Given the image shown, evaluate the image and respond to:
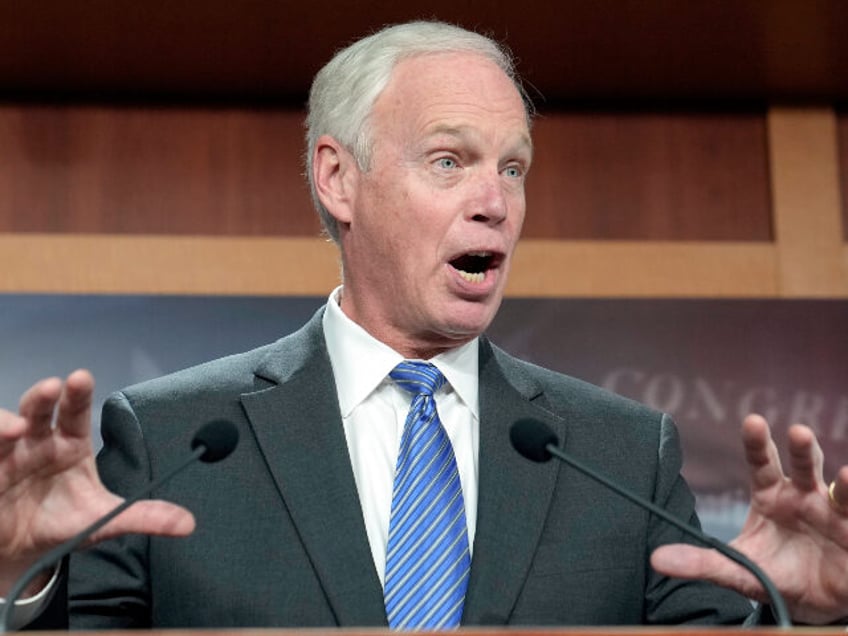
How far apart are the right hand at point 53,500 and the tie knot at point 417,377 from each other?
54 cm

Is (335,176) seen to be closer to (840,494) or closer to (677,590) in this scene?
(677,590)

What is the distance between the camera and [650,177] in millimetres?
3418

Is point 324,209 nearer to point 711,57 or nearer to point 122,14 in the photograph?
point 122,14

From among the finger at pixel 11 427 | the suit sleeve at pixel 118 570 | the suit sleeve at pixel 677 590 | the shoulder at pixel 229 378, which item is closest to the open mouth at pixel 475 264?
the shoulder at pixel 229 378

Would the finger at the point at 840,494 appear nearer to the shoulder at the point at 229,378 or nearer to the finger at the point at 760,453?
the finger at the point at 760,453

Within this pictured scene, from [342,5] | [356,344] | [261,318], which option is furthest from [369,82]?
[261,318]

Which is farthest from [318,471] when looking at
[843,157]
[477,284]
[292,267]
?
[843,157]

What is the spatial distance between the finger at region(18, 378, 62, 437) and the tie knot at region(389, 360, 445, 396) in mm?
622

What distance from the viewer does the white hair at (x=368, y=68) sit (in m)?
2.27

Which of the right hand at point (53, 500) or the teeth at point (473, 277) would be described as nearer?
the right hand at point (53, 500)

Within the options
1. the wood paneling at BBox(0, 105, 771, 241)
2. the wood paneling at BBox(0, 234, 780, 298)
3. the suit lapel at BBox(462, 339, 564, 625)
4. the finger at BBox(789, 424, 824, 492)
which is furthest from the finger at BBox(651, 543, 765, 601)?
the wood paneling at BBox(0, 105, 771, 241)

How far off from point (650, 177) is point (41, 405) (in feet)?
6.97

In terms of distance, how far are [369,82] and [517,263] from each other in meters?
1.12

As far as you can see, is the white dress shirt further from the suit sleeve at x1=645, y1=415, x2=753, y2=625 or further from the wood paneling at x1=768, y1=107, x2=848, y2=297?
the wood paneling at x1=768, y1=107, x2=848, y2=297
